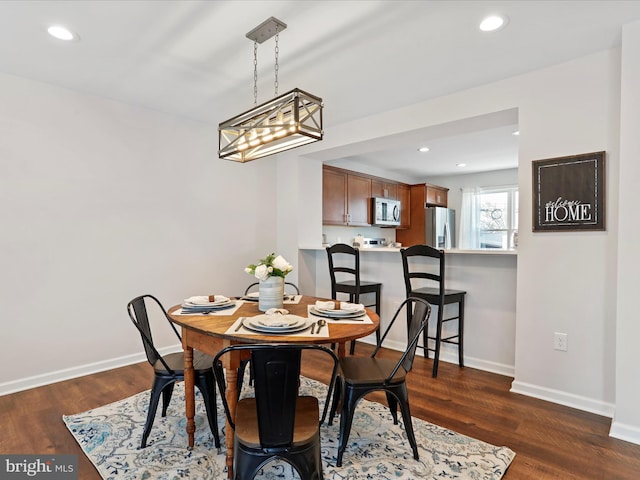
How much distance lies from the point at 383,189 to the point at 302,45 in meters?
3.98

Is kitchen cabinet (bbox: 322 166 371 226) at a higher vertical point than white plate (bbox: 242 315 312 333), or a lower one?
higher

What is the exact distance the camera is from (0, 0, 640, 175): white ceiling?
198 centimetres

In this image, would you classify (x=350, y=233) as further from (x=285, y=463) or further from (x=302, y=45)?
(x=285, y=463)

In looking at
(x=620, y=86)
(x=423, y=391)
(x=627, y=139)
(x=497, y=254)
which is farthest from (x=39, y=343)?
(x=620, y=86)

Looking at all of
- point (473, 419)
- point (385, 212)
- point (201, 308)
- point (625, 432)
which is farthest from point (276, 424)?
point (385, 212)

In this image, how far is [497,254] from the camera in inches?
120

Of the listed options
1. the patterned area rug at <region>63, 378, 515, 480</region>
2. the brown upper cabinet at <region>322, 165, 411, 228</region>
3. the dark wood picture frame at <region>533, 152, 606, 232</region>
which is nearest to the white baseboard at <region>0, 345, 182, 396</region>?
the patterned area rug at <region>63, 378, 515, 480</region>

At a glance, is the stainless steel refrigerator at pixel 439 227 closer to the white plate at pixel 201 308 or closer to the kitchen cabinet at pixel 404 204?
the kitchen cabinet at pixel 404 204

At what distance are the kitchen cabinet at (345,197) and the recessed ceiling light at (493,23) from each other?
2.99m

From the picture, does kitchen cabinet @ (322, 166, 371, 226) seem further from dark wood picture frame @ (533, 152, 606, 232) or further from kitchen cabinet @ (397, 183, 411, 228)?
dark wood picture frame @ (533, 152, 606, 232)

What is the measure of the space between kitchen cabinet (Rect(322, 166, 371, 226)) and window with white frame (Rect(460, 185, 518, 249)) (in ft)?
7.62

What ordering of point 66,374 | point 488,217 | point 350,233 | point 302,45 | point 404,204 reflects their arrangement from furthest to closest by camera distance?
point 488,217 → point 404,204 → point 350,233 → point 66,374 → point 302,45

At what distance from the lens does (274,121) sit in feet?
7.09

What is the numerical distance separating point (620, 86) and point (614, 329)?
62.3 inches
